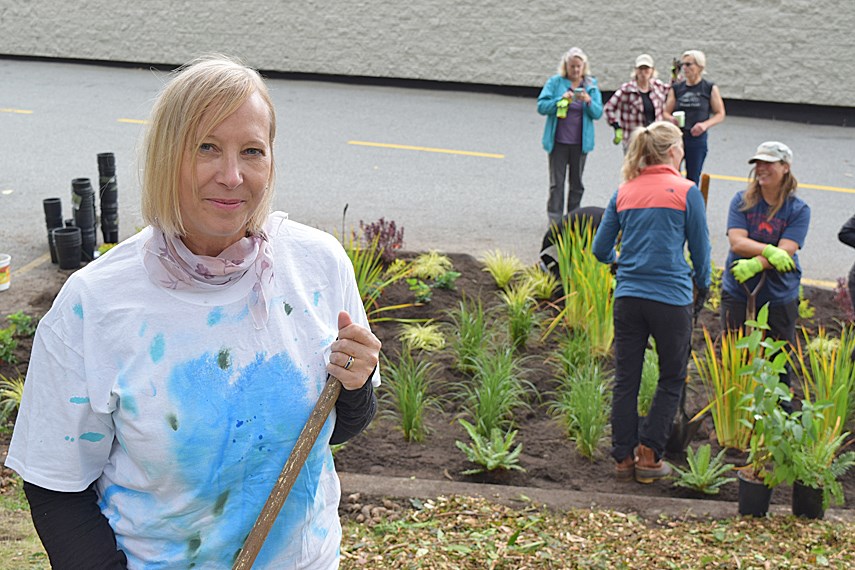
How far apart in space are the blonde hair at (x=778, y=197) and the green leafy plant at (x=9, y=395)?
4248 mm

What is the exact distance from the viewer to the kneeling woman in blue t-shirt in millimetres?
5801

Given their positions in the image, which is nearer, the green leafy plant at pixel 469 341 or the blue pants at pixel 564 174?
the green leafy plant at pixel 469 341

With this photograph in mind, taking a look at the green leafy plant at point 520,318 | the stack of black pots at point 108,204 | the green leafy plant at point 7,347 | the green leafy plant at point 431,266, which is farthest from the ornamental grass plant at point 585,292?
the stack of black pots at point 108,204

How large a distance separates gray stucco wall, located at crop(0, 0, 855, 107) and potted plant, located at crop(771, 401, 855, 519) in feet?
40.4

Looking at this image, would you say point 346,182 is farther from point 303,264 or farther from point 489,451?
point 303,264

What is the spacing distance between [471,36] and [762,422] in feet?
45.4

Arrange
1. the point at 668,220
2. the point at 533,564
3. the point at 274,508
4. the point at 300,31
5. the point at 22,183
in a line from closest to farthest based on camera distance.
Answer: the point at 274,508 → the point at 533,564 → the point at 668,220 → the point at 22,183 → the point at 300,31

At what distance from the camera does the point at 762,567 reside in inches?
161

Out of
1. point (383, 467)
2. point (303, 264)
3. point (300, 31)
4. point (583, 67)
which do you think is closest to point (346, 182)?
point (583, 67)

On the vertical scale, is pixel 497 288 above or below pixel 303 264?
below

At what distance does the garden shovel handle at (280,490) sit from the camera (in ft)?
6.46

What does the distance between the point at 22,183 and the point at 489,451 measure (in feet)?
26.2

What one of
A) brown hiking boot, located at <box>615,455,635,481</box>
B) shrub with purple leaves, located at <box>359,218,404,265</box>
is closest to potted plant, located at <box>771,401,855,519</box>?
brown hiking boot, located at <box>615,455,635,481</box>

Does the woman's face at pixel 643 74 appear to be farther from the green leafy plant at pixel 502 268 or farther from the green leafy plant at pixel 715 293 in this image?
the green leafy plant at pixel 502 268
